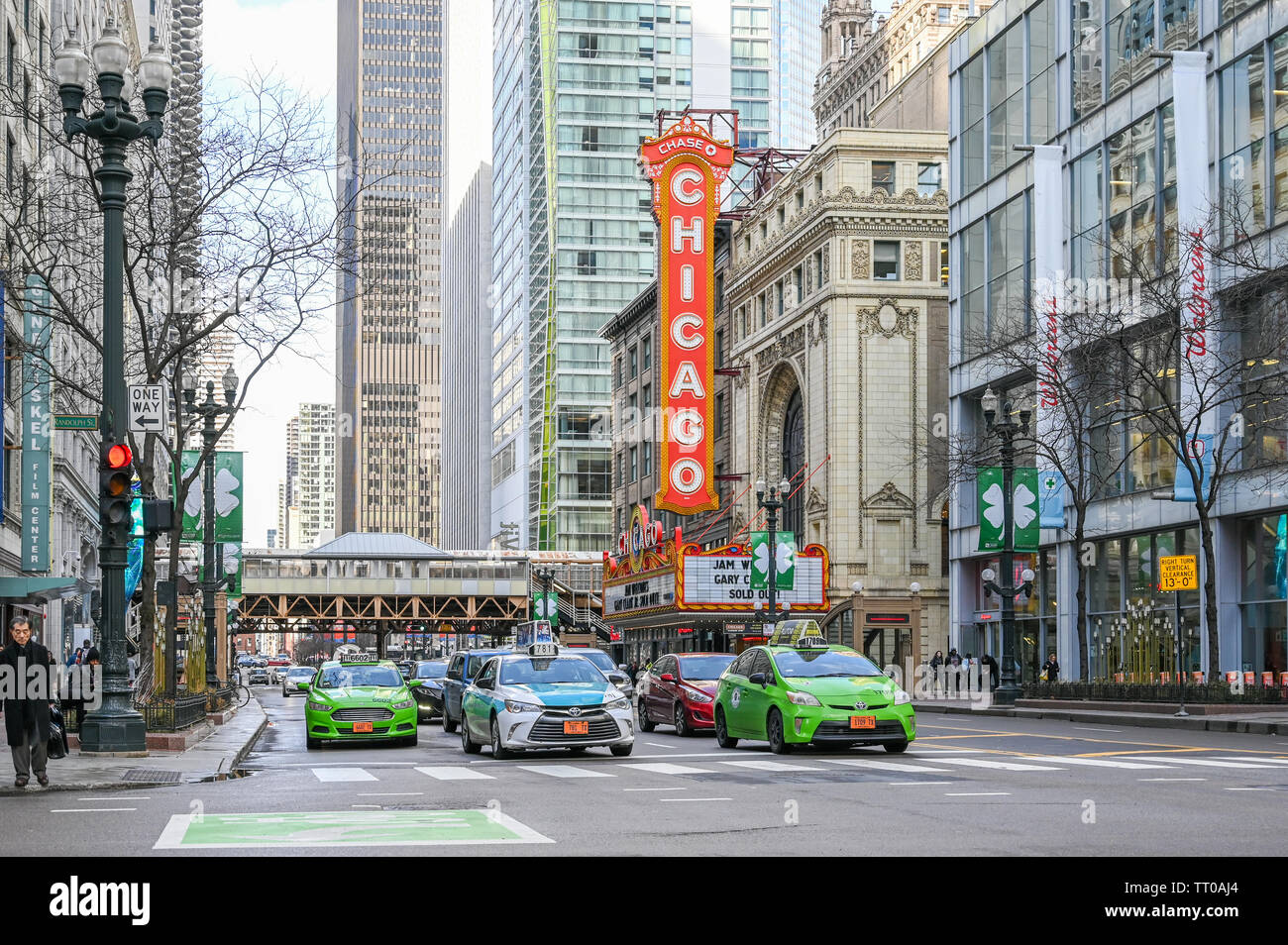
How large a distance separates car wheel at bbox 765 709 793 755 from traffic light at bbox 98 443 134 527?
361 inches

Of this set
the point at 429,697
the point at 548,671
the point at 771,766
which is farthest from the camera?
the point at 429,697

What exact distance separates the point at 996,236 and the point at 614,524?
56622 millimetres

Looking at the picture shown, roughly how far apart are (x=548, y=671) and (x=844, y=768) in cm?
627

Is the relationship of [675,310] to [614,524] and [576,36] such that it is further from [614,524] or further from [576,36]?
[576,36]

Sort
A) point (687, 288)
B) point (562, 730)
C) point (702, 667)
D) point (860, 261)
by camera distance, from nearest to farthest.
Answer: point (562, 730) → point (702, 667) → point (860, 261) → point (687, 288)

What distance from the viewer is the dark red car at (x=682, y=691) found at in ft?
98.1

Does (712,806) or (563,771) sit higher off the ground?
(712,806)

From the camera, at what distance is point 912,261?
233ft

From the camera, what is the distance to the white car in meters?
22.7

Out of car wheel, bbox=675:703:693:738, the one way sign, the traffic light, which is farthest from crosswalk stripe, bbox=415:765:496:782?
car wheel, bbox=675:703:693:738

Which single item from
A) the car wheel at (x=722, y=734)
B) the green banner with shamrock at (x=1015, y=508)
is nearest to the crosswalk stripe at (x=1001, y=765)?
the car wheel at (x=722, y=734)

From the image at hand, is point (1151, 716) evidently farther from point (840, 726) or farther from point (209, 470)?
point (209, 470)

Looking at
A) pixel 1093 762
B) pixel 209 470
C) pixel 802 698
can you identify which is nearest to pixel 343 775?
pixel 802 698

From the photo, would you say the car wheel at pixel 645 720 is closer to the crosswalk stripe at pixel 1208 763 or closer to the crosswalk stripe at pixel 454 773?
the crosswalk stripe at pixel 454 773
